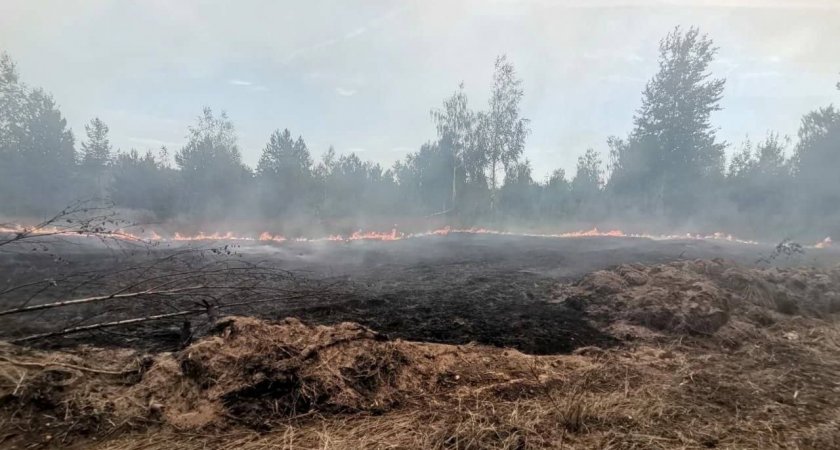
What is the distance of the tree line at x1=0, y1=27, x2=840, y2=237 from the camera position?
31.4 metres

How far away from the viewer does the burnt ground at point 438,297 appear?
17.9 feet

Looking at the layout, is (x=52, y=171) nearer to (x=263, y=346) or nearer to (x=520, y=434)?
(x=263, y=346)

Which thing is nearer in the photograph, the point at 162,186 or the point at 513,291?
the point at 513,291

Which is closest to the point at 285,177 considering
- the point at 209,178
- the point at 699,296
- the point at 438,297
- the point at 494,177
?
the point at 209,178

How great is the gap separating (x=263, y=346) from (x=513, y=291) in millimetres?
6560

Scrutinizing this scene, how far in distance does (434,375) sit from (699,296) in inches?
216

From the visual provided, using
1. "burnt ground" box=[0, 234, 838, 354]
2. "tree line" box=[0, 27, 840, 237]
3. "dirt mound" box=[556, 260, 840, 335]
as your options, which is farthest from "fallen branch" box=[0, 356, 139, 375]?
"tree line" box=[0, 27, 840, 237]

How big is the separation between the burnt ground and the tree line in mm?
17681

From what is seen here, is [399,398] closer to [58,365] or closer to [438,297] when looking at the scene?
[58,365]

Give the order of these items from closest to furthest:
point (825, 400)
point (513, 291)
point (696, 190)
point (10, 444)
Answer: point (10, 444), point (825, 400), point (513, 291), point (696, 190)

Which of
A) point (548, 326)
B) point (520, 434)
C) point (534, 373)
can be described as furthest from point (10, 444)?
point (548, 326)

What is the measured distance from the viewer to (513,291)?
9023 mm

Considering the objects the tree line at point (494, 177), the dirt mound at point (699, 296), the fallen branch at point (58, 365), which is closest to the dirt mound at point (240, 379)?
the fallen branch at point (58, 365)

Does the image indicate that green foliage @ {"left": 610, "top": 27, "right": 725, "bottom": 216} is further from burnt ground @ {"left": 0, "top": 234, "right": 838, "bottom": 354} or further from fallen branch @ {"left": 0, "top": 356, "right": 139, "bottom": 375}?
fallen branch @ {"left": 0, "top": 356, "right": 139, "bottom": 375}
